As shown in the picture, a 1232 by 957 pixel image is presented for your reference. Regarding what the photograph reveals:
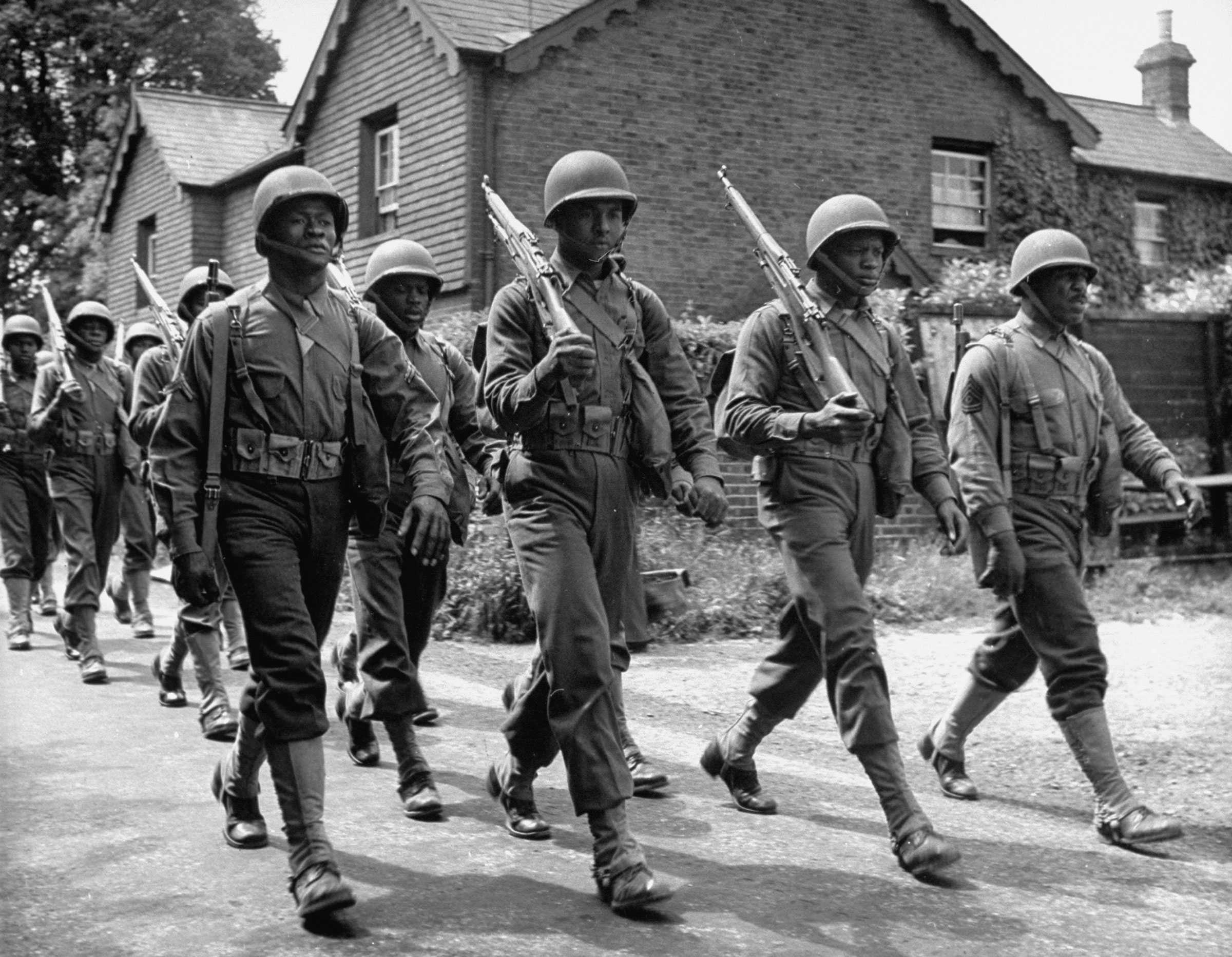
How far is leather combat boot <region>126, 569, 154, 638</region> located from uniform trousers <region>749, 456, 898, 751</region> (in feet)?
21.9

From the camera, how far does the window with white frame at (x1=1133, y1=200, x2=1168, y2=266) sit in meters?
23.2

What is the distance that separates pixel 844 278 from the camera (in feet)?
17.9

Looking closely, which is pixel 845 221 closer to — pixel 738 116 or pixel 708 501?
pixel 708 501

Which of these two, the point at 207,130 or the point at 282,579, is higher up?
the point at 207,130

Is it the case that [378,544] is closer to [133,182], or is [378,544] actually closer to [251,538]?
[251,538]

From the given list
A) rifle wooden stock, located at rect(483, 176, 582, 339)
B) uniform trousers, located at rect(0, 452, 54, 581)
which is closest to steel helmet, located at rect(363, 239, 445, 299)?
rifle wooden stock, located at rect(483, 176, 582, 339)

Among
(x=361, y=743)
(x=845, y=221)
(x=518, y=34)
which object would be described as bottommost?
(x=361, y=743)

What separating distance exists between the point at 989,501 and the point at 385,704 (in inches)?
96.2

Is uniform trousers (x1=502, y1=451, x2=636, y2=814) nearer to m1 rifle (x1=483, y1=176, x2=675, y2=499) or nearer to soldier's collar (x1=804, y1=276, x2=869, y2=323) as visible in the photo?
m1 rifle (x1=483, y1=176, x2=675, y2=499)

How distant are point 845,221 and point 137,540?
6.50 metres

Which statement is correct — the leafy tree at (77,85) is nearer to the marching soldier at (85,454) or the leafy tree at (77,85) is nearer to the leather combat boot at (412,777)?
the marching soldier at (85,454)

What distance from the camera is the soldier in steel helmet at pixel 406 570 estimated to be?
582 cm

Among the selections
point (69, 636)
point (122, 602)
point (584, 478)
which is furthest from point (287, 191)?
point (122, 602)

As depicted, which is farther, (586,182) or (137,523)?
(137,523)
